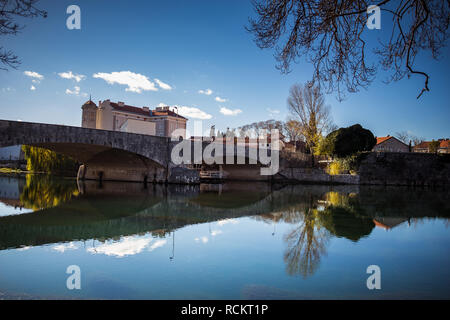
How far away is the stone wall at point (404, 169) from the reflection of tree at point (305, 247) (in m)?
19.5

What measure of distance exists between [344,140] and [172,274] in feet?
77.1

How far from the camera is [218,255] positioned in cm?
472

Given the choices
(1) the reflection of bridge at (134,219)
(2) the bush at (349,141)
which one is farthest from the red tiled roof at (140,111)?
(1) the reflection of bridge at (134,219)

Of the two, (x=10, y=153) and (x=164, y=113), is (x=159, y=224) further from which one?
(x=10, y=153)

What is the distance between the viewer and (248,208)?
10.6 meters

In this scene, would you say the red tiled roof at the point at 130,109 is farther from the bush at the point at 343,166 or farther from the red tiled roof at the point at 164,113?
the bush at the point at 343,166

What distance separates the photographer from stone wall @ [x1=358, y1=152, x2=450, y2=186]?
983 inches

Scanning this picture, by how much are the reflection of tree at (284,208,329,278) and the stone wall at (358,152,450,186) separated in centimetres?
1954

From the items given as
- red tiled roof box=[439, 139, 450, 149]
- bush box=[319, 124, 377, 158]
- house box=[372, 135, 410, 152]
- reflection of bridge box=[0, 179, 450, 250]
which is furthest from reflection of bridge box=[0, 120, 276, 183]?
red tiled roof box=[439, 139, 450, 149]

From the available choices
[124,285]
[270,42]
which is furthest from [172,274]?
[270,42]

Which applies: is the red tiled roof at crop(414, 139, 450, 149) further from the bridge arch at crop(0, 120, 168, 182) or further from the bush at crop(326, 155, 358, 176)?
the bridge arch at crop(0, 120, 168, 182)

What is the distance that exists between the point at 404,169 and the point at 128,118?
29557 mm

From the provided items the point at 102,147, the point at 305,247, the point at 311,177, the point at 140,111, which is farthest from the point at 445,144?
the point at 305,247
